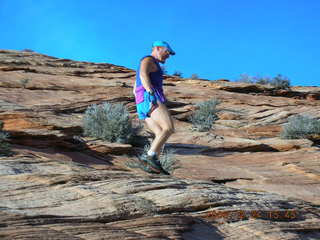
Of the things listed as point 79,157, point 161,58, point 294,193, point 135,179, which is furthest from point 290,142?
point 135,179

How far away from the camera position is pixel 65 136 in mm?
9422

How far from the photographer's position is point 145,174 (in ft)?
18.7

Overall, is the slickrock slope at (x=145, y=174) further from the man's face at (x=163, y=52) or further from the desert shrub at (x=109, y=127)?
the man's face at (x=163, y=52)

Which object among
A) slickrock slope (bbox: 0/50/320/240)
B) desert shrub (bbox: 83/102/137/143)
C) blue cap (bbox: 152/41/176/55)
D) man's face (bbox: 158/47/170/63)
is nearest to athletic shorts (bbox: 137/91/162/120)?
man's face (bbox: 158/47/170/63)

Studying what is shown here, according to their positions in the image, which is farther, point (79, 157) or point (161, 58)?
point (79, 157)

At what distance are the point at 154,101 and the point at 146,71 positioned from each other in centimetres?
37

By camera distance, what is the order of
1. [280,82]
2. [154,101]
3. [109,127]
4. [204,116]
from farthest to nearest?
[280,82], [204,116], [109,127], [154,101]

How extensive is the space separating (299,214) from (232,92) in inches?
655

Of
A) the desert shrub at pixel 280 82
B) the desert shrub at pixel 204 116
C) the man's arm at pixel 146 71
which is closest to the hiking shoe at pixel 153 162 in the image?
the man's arm at pixel 146 71

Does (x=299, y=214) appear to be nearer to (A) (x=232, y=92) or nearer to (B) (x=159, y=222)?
(B) (x=159, y=222)
